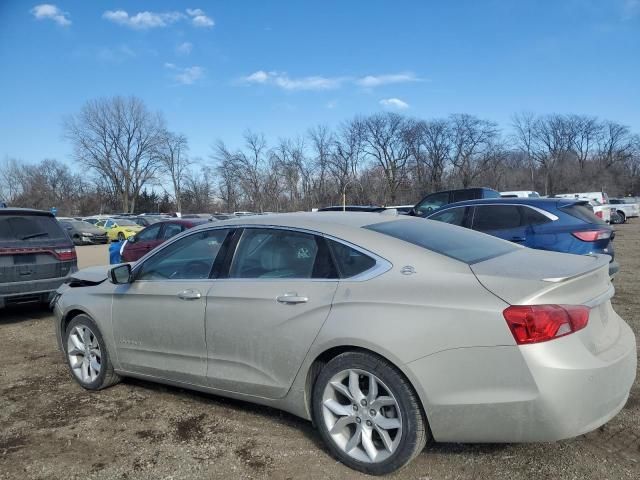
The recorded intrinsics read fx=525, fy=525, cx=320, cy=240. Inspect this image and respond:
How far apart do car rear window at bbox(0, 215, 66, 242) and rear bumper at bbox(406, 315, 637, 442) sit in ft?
22.3

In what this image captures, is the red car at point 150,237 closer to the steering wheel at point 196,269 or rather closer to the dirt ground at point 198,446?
the dirt ground at point 198,446

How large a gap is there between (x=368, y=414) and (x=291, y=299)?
0.83 m

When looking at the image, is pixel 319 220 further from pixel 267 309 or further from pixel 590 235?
pixel 590 235

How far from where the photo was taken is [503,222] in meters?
8.14

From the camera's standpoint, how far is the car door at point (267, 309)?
3252 mm

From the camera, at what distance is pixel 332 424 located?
10.4ft

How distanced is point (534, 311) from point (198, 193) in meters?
86.1

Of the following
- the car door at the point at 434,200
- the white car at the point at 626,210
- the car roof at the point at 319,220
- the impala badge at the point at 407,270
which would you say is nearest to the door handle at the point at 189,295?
the car roof at the point at 319,220

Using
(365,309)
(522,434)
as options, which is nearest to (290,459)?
(365,309)

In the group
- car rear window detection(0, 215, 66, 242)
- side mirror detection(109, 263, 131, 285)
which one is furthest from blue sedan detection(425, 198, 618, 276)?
car rear window detection(0, 215, 66, 242)

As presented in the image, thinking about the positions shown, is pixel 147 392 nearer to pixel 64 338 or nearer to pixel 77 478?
pixel 64 338

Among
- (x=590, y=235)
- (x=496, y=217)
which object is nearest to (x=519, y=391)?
(x=590, y=235)

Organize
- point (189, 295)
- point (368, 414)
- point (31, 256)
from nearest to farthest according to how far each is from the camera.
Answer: point (368, 414) < point (189, 295) < point (31, 256)

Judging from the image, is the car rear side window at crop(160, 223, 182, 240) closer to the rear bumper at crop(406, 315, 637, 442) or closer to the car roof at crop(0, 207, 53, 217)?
the car roof at crop(0, 207, 53, 217)
